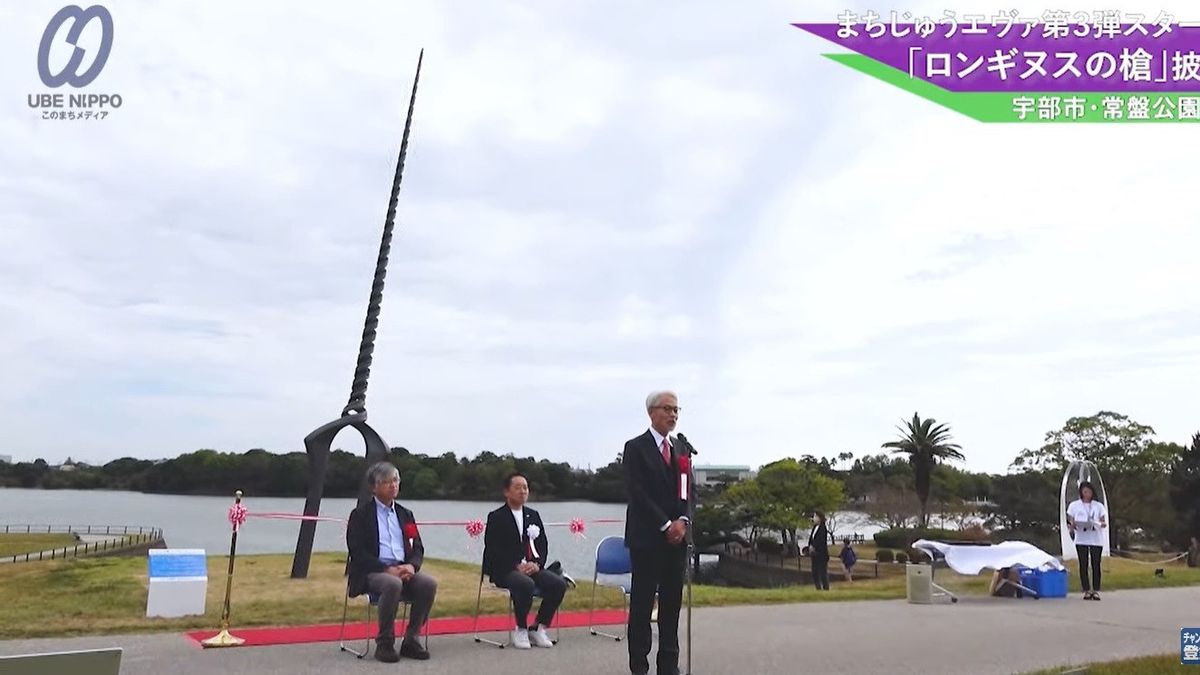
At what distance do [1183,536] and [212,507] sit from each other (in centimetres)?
5171

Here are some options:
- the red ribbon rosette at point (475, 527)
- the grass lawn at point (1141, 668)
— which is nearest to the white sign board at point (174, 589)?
the red ribbon rosette at point (475, 527)

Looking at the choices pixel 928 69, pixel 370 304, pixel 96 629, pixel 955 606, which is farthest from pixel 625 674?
pixel 370 304

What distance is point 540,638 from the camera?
6.50m

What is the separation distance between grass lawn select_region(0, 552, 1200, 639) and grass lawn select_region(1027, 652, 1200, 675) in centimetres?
413

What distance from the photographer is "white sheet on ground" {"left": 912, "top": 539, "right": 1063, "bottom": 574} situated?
34.5ft

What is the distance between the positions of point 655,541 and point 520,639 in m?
1.91

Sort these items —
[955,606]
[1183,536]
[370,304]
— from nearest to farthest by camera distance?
[955,606] → [370,304] → [1183,536]

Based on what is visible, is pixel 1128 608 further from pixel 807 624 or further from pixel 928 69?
pixel 928 69

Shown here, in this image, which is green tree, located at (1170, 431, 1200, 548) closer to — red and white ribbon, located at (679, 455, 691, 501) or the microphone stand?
the microphone stand

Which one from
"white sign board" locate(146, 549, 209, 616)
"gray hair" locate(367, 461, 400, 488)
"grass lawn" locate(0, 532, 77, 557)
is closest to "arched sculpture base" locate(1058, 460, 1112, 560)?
"gray hair" locate(367, 461, 400, 488)

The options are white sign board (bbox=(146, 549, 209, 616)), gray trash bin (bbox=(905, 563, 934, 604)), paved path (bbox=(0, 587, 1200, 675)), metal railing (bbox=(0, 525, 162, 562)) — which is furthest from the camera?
metal railing (bbox=(0, 525, 162, 562))

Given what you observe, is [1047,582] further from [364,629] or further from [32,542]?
[32,542]

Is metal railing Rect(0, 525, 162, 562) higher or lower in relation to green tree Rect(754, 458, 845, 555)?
lower

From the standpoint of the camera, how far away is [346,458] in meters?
19.0
